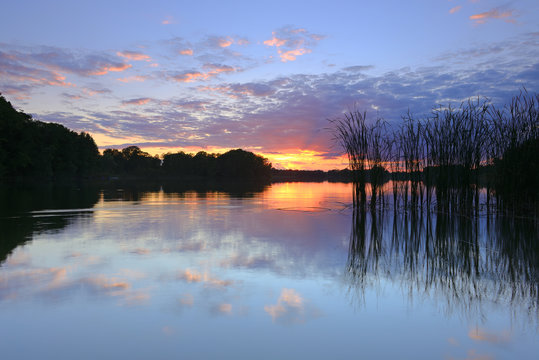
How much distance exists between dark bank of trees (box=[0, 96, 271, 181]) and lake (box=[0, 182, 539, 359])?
3076 cm

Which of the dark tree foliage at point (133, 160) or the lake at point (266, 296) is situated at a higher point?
the dark tree foliage at point (133, 160)

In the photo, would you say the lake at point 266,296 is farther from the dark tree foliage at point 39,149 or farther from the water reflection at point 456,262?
the dark tree foliage at point 39,149

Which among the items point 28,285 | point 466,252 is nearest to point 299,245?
point 466,252

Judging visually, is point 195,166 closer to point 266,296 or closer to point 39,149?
point 39,149

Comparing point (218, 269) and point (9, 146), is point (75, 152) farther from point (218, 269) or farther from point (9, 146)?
point (218, 269)

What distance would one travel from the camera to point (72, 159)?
153ft

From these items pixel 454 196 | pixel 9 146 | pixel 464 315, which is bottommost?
→ pixel 464 315

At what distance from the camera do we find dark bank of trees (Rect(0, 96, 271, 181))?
102 ft

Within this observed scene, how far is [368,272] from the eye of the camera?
3.45 metres

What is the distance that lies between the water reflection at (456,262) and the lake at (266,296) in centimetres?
2

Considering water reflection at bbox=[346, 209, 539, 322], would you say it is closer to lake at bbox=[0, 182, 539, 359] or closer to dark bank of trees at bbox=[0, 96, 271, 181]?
lake at bbox=[0, 182, 539, 359]

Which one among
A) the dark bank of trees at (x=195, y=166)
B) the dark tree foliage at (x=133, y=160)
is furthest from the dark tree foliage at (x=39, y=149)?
the dark tree foliage at (x=133, y=160)

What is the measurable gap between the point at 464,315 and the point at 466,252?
214cm

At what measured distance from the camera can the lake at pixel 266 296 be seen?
197 cm
